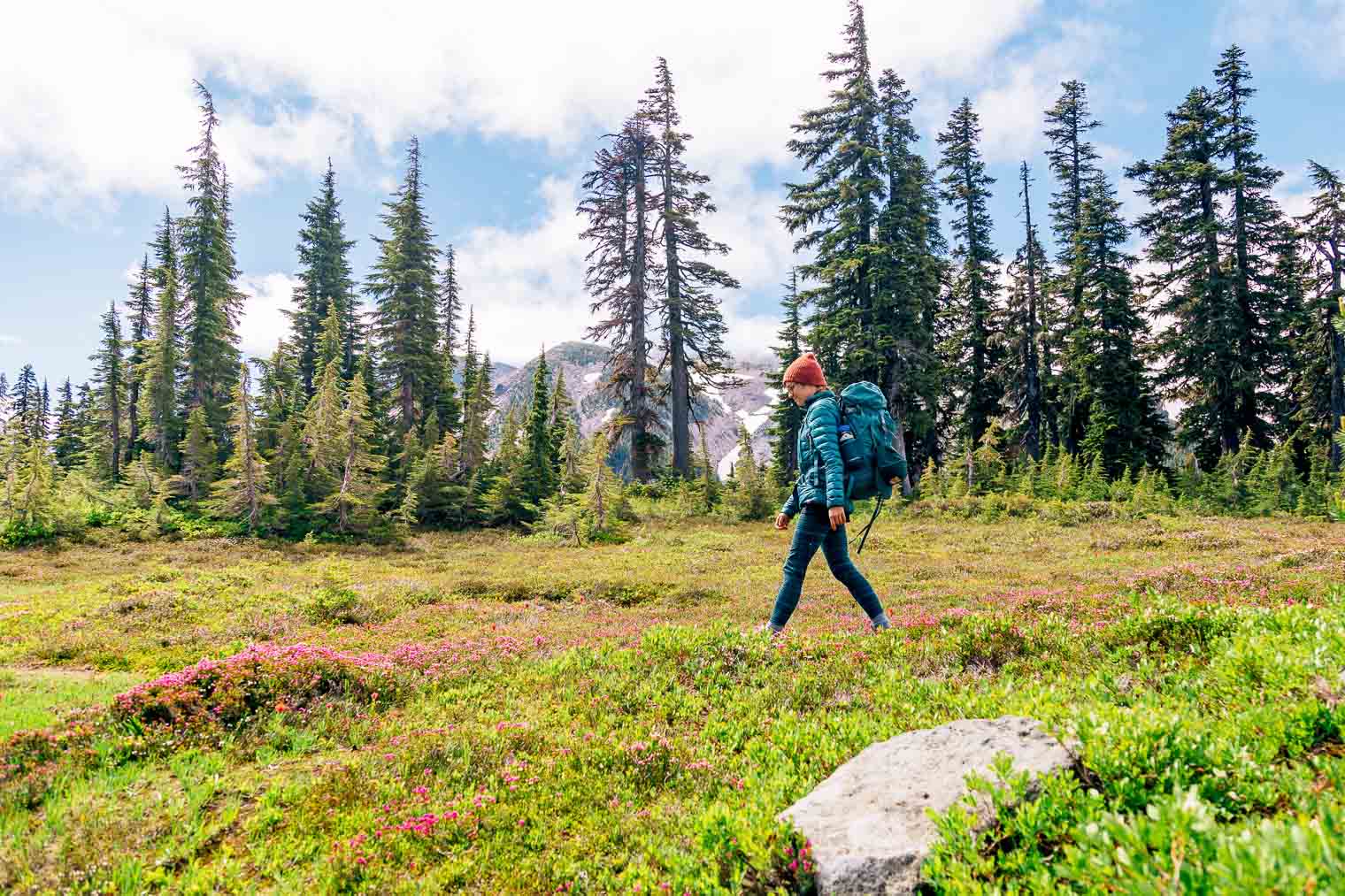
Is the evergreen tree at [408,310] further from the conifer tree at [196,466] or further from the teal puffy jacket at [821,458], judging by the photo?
the teal puffy jacket at [821,458]

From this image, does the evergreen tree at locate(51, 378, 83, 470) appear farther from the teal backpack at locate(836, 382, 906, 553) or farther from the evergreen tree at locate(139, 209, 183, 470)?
the teal backpack at locate(836, 382, 906, 553)

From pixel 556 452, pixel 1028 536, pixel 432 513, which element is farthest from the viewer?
pixel 556 452

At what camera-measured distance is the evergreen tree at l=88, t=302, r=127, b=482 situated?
43562 millimetres

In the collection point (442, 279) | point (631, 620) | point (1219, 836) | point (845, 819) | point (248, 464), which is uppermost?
point (442, 279)

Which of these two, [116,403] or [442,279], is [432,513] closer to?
[116,403]

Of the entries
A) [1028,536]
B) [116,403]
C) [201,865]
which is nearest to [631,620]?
[201,865]

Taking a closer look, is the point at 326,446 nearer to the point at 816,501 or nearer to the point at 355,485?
the point at 355,485

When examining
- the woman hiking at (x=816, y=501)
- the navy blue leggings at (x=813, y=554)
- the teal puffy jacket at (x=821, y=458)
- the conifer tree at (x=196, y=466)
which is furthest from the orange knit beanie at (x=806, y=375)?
the conifer tree at (x=196, y=466)

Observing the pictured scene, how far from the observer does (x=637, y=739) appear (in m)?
5.20

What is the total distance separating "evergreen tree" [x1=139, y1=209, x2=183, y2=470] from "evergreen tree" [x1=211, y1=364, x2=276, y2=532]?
16.4 metres

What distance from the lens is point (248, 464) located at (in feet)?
78.2

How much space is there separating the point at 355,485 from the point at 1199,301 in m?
41.7

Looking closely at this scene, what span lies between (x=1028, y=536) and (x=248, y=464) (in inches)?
1109

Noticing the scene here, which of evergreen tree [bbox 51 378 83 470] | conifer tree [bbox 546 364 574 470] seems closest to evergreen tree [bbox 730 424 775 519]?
conifer tree [bbox 546 364 574 470]
